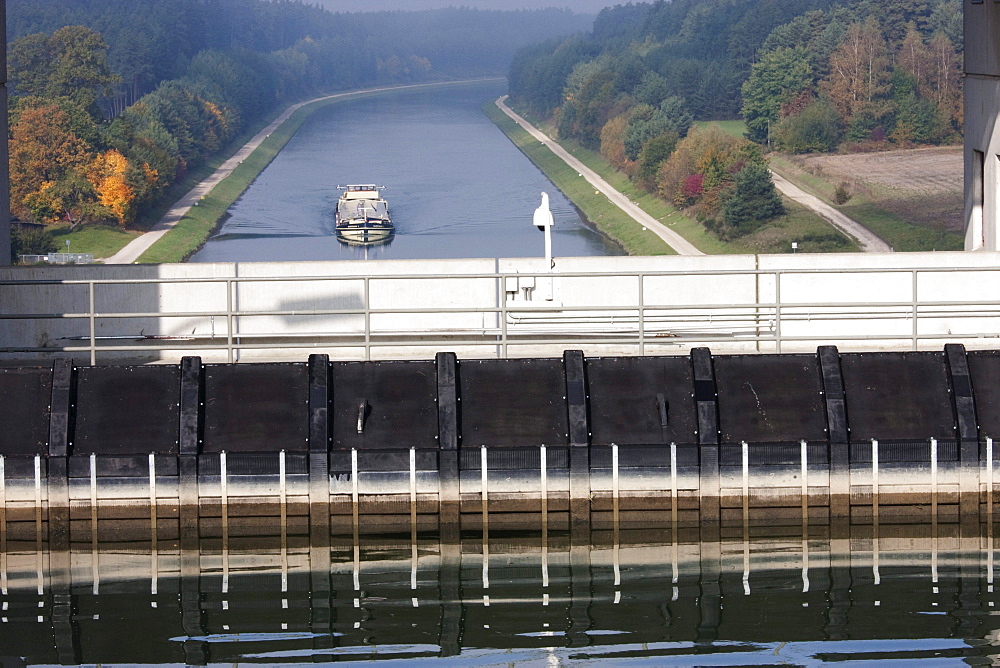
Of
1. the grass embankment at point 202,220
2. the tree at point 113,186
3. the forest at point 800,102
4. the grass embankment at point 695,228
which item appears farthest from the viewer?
the forest at point 800,102

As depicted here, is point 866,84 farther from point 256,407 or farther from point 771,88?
point 256,407

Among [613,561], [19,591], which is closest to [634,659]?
[613,561]

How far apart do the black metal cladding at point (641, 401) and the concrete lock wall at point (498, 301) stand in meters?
3.54

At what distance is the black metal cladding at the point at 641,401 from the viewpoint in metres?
22.7

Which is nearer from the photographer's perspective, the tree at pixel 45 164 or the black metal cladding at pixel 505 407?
the black metal cladding at pixel 505 407

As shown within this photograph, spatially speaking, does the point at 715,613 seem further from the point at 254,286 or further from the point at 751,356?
the point at 254,286

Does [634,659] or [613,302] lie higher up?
[613,302]

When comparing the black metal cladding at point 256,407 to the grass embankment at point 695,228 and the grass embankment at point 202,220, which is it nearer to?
the grass embankment at point 695,228

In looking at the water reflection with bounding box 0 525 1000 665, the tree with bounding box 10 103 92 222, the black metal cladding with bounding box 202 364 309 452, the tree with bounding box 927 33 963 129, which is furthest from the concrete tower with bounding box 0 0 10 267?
the tree with bounding box 927 33 963 129

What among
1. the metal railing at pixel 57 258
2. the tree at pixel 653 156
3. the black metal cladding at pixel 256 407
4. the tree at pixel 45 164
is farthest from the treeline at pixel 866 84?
the black metal cladding at pixel 256 407

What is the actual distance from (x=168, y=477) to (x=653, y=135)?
142087 mm

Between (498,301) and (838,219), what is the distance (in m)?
94.7

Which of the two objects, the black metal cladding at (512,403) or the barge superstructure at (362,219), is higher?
the barge superstructure at (362,219)

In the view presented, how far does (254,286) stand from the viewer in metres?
28.5
